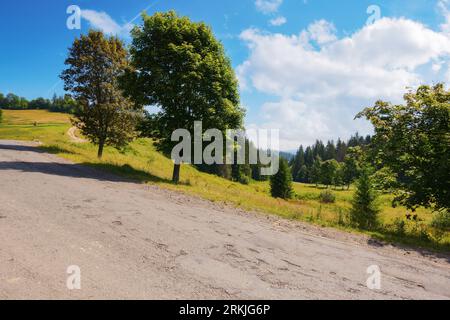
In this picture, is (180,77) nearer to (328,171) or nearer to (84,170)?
(84,170)

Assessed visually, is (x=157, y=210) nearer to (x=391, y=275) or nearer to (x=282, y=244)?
(x=282, y=244)

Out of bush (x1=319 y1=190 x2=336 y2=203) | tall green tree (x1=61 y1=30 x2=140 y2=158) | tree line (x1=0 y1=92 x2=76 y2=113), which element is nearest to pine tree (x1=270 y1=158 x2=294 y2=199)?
bush (x1=319 y1=190 x2=336 y2=203)

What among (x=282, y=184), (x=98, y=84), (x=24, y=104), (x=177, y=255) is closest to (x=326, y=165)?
(x=282, y=184)

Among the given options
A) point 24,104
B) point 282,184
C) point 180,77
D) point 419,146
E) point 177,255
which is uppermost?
point 24,104

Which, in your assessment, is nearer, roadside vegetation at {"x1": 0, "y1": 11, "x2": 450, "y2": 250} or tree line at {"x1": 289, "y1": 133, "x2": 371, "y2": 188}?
roadside vegetation at {"x1": 0, "y1": 11, "x2": 450, "y2": 250}

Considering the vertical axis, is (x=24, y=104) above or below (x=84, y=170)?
above

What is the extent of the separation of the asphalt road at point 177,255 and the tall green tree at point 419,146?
4380 mm

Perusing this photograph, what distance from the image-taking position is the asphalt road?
17.9ft

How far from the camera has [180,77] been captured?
19422 millimetres

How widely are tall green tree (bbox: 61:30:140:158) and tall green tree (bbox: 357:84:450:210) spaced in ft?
69.8

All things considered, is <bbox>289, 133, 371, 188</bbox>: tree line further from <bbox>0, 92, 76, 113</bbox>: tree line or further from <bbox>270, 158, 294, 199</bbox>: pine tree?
<bbox>0, 92, 76, 113</bbox>: tree line

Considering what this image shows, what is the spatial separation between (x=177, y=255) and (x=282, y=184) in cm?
6309

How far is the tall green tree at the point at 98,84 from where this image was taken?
89.1ft

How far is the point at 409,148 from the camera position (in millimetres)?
14102
